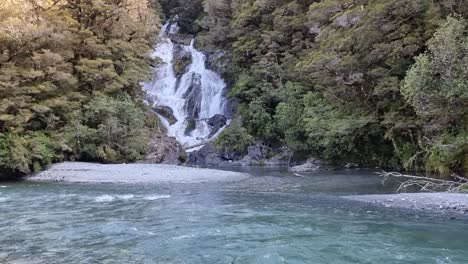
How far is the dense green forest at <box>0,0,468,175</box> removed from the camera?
58.2 feet

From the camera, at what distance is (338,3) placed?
28.3 metres

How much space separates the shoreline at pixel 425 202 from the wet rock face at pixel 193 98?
25.0 m

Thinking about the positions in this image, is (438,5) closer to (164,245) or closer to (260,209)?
(260,209)

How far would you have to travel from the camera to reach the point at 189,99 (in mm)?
38344

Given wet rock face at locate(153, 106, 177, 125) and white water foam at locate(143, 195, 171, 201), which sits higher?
wet rock face at locate(153, 106, 177, 125)

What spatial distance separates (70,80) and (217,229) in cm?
1797

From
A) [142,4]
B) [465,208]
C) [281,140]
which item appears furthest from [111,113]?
[465,208]

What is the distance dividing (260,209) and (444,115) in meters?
9.19

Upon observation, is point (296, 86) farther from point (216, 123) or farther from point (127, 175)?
point (127, 175)

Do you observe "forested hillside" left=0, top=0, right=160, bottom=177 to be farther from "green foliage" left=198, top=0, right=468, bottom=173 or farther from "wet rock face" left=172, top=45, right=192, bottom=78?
"green foliage" left=198, top=0, right=468, bottom=173

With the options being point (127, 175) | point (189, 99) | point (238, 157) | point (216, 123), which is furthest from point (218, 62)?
point (127, 175)

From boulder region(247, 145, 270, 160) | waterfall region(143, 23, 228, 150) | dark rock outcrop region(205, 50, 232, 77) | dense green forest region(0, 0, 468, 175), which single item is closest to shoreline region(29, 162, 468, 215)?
dense green forest region(0, 0, 468, 175)

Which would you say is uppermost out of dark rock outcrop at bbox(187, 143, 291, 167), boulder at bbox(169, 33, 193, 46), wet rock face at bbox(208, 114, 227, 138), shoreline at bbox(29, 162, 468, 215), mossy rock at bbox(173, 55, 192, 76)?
boulder at bbox(169, 33, 193, 46)

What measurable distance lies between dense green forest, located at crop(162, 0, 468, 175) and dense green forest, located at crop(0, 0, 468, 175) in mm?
76
